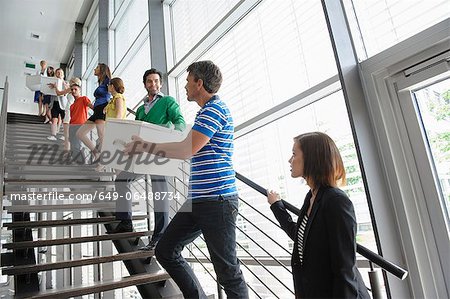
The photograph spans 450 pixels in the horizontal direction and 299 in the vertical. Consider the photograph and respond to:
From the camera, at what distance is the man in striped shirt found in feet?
4.44

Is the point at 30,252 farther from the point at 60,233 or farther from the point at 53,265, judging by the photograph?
the point at 60,233

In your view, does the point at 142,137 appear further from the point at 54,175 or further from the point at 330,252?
the point at 54,175

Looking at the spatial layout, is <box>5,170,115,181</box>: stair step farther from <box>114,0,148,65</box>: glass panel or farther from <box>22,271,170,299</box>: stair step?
<box>114,0,148,65</box>: glass panel

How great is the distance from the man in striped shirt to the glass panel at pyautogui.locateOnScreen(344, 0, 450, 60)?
0.97m

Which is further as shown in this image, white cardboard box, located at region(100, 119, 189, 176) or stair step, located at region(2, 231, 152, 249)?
stair step, located at region(2, 231, 152, 249)

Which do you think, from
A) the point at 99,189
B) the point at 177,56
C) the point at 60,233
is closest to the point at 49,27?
the point at 60,233

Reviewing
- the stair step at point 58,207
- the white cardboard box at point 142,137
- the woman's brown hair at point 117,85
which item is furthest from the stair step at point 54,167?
the white cardboard box at point 142,137

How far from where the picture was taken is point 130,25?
18.3ft

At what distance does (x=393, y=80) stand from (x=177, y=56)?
2.90 metres

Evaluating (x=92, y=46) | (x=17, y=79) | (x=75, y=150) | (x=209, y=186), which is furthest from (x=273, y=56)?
(x=17, y=79)

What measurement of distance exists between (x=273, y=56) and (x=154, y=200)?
1.48 metres

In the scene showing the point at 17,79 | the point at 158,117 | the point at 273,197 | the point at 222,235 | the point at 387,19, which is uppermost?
the point at 17,79

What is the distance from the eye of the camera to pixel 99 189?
3.18 m

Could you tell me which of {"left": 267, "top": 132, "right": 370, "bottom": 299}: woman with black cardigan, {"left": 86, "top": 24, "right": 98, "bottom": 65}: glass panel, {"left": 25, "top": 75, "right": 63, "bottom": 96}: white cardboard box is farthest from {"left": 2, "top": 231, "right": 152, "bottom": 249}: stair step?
{"left": 86, "top": 24, "right": 98, "bottom": 65}: glass panel
